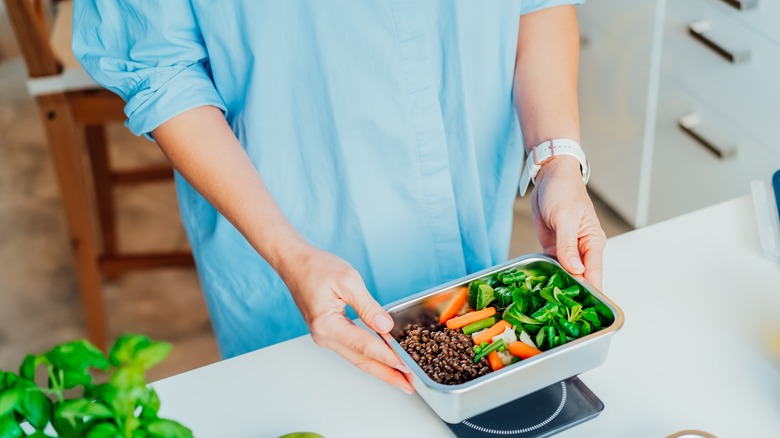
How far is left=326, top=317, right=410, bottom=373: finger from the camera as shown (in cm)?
83

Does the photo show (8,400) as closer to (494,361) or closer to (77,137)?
(494,361)

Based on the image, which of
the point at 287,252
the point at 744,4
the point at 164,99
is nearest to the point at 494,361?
the point at 287,252

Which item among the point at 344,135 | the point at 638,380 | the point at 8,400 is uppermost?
the point at 8,400

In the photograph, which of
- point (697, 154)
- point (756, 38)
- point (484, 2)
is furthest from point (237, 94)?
point (697, 154)

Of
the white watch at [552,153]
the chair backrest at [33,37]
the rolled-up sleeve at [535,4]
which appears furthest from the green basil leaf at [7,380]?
the chair backrest at [33,37]

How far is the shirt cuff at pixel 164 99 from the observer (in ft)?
3.19

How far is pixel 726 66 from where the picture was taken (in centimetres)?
183

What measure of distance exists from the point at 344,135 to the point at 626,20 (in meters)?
1.27

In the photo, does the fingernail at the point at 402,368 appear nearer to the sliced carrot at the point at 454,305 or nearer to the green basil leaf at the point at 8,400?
the sliced carrot at the point at 454,305

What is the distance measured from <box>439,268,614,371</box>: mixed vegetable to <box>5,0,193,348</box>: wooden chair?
3.89ft

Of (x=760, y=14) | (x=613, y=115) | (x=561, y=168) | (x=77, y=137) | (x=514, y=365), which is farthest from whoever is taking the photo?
(x=613, y=115)

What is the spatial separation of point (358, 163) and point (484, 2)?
25 cm

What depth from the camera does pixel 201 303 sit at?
234 cm

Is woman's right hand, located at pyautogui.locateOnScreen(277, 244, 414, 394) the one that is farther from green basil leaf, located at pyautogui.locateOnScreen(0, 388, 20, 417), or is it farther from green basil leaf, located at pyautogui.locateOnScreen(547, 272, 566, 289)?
green basil leaf, located at pyautogui.locateOnScreen(0, 388, 20, 417)
